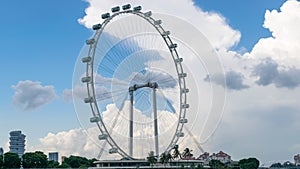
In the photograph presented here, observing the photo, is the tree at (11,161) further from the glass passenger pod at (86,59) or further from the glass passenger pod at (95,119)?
the glass passenger pod at (86,59)

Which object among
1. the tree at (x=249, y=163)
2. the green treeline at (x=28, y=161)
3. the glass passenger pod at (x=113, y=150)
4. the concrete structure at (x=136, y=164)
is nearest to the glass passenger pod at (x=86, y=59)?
the glass passenger pod at (x=113, y=150)

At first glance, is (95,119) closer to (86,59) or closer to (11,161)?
(86,59)

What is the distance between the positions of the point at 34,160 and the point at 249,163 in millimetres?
52021

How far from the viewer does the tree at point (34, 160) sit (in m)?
98.8

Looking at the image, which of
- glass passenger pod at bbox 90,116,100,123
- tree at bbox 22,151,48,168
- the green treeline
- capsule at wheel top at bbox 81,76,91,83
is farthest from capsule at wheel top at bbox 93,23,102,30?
tree at bbox 22,151,48,168

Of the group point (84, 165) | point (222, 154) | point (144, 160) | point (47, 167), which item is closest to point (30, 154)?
point (47, 167)

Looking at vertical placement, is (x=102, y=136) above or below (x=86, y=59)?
below

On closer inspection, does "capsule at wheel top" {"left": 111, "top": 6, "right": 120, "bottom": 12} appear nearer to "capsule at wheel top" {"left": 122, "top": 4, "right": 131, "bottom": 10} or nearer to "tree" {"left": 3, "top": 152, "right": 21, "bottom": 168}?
"capsule at wheel top" {"left": 122, "top": 4, "right": 131, "bottom": 10}

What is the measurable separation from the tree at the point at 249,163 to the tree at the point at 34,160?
4764cm

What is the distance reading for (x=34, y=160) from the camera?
326 feet

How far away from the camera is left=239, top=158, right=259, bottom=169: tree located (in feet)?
367

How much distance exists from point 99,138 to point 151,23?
18.6 meters

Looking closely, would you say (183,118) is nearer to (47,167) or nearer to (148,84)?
(148,84)

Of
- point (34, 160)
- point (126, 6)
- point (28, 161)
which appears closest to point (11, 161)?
point (28, 161)
